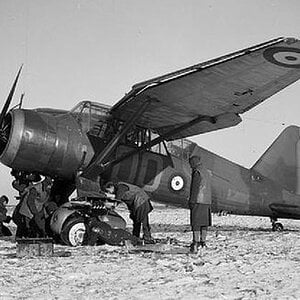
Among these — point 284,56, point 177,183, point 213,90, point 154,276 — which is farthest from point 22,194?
point 284,56

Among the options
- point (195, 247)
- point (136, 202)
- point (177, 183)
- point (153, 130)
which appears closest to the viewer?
point (195, 247)

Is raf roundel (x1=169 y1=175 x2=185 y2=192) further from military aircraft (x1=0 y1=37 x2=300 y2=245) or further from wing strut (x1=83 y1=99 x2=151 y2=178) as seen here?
wing strut (x1=83 y1=99 x2=151 y2=178)

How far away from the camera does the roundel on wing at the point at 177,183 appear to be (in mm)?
11609

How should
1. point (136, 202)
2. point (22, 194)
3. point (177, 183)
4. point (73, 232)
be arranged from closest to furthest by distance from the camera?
point (73, 232) → point (136, 202) → point (22, 194) → point (177, 183)

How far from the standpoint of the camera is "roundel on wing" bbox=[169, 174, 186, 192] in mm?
11609

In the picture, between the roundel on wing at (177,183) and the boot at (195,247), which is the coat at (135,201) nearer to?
the boot at (195,247)

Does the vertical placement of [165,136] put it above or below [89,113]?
below

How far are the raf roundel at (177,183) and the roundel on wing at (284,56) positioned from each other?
4.24 m

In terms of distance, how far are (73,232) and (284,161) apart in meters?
8.17

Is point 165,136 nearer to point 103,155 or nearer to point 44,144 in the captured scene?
point 103,155

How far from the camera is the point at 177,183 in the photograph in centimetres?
1167

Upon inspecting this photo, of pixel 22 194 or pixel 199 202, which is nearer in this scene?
pixel 199 202

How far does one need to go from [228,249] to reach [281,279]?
301 cm

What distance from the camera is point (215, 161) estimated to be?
497 inches
